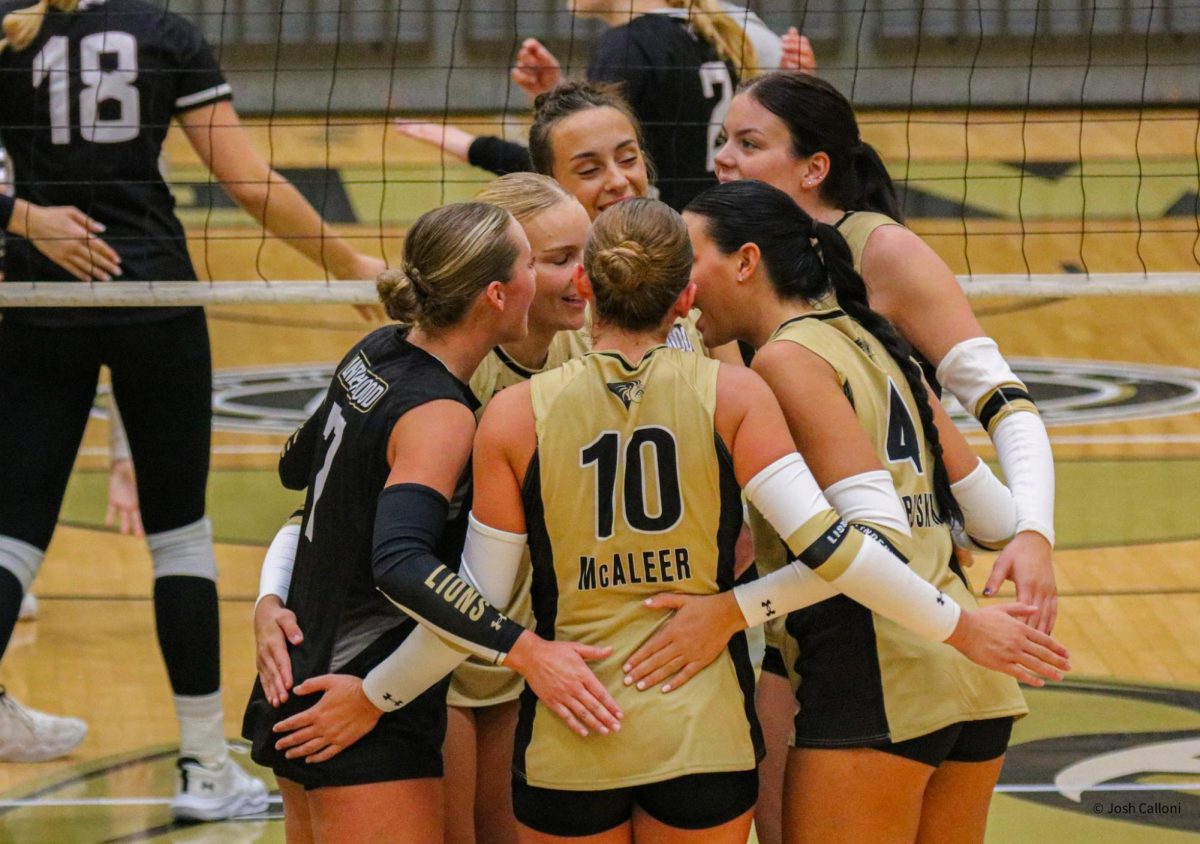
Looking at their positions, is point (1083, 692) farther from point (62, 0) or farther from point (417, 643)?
point (62, 0)

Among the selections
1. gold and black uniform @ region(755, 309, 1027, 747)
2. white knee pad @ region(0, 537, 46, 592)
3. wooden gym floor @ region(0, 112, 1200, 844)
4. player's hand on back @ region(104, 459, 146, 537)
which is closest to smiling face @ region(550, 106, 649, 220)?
gold and black uniform @ region(755, 309, 1027, 747)

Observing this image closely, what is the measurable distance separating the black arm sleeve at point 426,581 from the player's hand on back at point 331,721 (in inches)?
8.5

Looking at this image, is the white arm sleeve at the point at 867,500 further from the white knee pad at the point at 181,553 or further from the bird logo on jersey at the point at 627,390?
the white knee pad at the point at 181,553

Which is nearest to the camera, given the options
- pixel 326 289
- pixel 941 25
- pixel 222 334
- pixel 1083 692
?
pixel 326 289

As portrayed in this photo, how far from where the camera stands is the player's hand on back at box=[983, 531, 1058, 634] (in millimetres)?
2629

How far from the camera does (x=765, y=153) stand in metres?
3.01

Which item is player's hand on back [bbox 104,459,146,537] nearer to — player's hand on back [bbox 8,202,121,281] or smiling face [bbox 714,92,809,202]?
player's hand on back [bbox 8,202,121,281]

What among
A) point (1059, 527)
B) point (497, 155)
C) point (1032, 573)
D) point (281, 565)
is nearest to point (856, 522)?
point (1032, 573)

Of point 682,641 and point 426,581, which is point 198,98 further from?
point 682,641

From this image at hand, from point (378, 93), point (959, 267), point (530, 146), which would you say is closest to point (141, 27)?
point (530, 146)

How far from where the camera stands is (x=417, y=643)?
8.07 feet

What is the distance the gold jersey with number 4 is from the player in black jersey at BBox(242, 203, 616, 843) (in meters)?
0.17

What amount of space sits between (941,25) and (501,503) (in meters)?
13.4

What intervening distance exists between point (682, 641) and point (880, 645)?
0.36 meters
